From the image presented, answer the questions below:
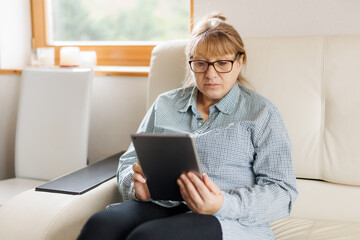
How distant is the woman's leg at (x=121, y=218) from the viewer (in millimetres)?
1065

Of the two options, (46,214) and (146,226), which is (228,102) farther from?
(46,214)

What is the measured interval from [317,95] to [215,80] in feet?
1.26

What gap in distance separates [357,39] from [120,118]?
1156mm

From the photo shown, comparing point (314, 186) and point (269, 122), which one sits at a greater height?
point (269, 122)

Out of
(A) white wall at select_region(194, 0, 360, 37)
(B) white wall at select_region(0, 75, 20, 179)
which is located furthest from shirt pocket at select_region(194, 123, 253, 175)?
(B) white wall at select_region(0, 75, 20, 179)

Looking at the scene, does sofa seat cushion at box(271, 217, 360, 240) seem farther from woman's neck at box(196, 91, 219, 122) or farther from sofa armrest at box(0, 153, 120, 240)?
sofa armrest at box(0, 153, 120, 240)

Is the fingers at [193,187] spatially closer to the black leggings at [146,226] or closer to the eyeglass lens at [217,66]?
the black leggings at [146,226]

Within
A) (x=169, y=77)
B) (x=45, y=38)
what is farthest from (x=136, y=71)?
(x=45, y=38)

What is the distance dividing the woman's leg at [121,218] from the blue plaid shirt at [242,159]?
0.04m

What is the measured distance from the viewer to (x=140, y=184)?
1.22 meters

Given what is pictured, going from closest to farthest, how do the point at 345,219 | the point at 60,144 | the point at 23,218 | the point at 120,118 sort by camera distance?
the point at 23,218, the point at 345,219, the point at 60,144, the point at 120,118

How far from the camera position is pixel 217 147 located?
126 centimetres

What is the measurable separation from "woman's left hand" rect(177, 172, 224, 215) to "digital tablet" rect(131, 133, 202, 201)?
2 centimetres

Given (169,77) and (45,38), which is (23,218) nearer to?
(169,77)
